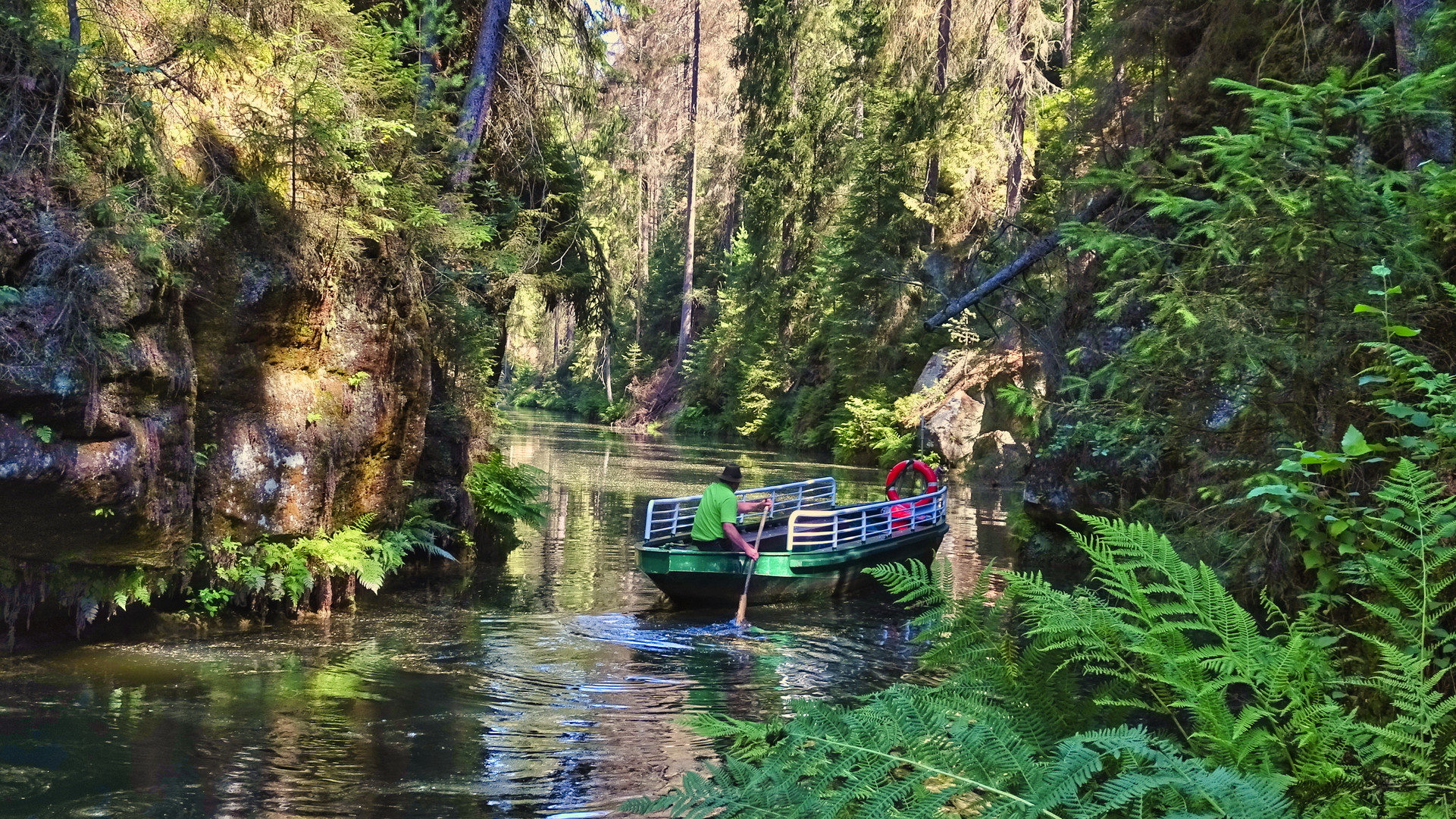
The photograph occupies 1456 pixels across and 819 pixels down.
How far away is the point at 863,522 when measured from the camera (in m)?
15.0

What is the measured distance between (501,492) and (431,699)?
6911mm

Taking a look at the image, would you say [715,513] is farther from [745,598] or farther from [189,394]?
[189,394]

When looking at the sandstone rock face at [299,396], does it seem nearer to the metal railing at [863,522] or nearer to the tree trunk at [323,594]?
the tree trunk at [323,594]

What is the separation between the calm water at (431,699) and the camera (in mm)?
6430

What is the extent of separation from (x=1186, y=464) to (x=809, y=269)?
34.4 metres

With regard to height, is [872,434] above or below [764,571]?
above

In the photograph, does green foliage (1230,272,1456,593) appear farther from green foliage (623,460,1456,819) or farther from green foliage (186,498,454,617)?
green foliage (186,498,454,617)

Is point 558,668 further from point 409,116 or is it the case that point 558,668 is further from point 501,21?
point 501,21

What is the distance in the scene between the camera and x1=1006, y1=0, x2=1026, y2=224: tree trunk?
24.2 m

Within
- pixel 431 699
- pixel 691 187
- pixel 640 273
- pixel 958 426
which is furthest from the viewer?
pixel 640 273

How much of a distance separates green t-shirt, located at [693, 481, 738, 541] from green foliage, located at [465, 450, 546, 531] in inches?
133

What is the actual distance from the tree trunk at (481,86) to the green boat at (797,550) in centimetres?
478

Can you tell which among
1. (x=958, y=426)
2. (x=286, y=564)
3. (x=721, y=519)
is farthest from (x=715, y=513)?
(x=958, y=426)

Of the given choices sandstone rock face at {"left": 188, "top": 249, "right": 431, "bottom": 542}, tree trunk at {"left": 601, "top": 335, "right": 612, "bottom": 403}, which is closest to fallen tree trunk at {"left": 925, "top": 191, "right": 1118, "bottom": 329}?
sandstone rock face at {"left": 188, "top": 249, "right": 431, "bottom": 542}
